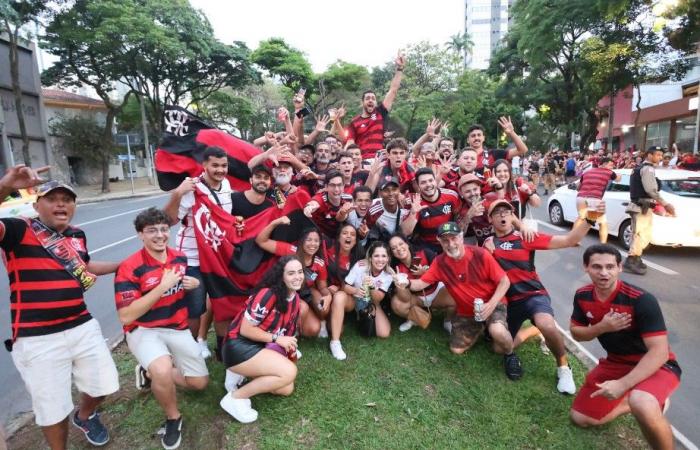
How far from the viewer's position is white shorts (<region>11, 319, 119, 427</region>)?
281 cm

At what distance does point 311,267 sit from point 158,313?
5.38 feet

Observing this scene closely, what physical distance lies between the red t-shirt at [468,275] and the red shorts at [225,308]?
6.44 feet

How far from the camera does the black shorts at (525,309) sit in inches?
158

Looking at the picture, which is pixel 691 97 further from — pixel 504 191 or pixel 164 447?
pixel 164 447

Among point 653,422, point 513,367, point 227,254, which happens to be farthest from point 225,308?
point 653,422

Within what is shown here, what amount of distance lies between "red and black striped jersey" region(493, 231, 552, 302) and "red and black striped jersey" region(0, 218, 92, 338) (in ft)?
12.6

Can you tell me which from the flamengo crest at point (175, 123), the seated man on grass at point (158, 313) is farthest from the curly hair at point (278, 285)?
the flamengo crest at point (175, 123)

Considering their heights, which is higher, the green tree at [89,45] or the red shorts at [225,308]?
the green tree at [89,45]

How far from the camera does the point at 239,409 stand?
11.3ft

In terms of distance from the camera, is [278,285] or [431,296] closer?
[278,285]

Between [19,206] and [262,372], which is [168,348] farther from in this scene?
[19,206]

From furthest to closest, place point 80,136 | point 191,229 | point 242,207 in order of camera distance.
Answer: point 80,136 < point 242,207 < point 191,229

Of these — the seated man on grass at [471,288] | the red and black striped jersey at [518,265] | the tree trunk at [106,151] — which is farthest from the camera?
the tree trunk at [106,151]

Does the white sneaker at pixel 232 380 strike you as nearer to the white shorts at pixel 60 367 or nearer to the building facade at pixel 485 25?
the white shorts at pixel 60 367
